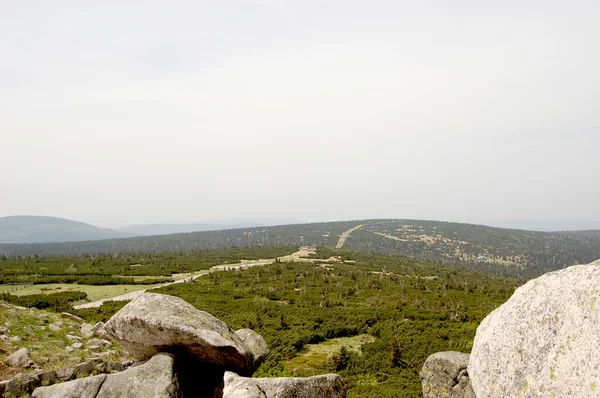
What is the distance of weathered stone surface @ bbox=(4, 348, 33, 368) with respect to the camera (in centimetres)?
1166

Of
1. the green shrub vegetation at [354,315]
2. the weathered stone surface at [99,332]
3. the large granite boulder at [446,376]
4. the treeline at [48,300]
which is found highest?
the weathered stone surface at [99,332]

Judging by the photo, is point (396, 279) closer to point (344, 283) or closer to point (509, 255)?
point (344, 283)

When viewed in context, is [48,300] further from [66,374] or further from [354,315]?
[354,315]

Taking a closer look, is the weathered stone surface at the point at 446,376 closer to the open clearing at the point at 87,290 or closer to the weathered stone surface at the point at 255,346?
the weathered stone surface at the point at 255,346

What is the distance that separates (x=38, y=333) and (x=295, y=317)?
24988 millimetres

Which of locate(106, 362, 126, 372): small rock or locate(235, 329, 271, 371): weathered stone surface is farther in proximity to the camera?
locate(106, 362, 126, 372): small rock

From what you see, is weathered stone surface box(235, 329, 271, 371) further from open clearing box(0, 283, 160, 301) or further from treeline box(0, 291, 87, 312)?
open clearing box(0, 283, 160, 301)

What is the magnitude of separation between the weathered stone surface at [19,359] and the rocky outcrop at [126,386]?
3.03 meters

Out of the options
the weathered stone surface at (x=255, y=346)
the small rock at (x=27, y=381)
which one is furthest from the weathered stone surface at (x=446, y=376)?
the small rock at (x=27, y=381)

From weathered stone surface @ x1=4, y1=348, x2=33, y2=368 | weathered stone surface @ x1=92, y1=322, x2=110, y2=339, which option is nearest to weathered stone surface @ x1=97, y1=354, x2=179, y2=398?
weathered stone surface @ x1=4, y1=348, x2=33, y2=368

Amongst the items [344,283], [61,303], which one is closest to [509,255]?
[344,283]

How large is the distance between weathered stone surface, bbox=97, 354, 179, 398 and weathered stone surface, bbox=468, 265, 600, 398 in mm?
8313

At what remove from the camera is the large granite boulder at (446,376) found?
1302 cm

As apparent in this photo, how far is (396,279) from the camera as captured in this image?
7000 cm
